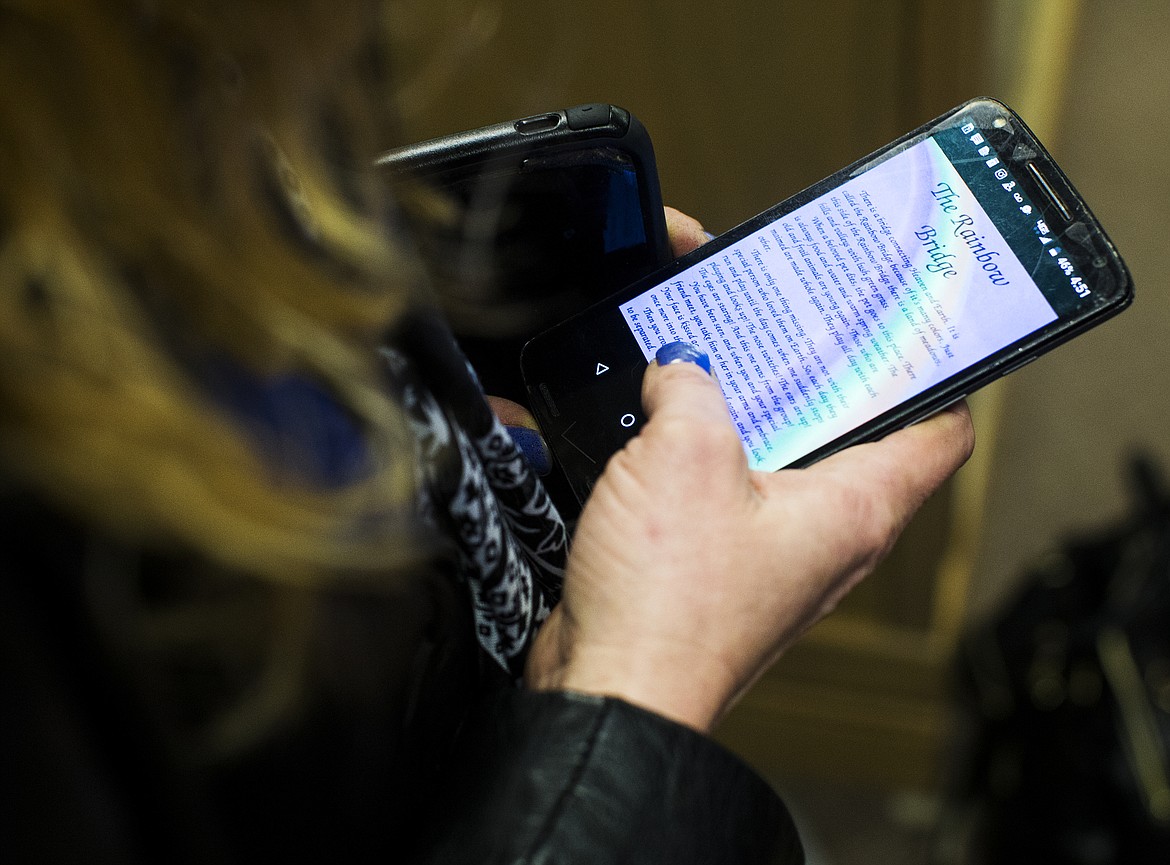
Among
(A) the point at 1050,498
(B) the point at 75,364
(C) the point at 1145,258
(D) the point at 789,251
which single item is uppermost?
(B) the point at 75,364

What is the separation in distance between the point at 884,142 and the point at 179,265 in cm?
55

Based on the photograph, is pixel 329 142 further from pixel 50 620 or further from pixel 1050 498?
pixel 1050 498

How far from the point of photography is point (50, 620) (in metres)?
0.23

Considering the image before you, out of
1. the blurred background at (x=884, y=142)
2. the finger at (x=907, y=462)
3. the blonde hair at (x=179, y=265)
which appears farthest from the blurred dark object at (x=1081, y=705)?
the blonde hair at (x=179, y=265)

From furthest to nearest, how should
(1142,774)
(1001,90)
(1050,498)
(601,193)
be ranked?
1. (1050,498)
2. (1001,90)
3. (1142,774)
4. (601,193)

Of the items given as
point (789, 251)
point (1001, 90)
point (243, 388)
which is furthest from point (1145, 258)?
point (243, 388)

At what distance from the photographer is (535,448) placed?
480 mm

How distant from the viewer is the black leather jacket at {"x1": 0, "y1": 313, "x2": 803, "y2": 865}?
0.23 m

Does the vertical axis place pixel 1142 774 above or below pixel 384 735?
below

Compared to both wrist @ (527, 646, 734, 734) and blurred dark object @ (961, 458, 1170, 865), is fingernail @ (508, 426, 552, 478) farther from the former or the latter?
blurred dark object @ (961, 458, 1170, 865)

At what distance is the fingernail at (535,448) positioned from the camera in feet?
1.56

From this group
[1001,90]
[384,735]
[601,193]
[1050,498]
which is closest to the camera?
[384,735]

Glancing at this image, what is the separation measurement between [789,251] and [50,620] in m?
0.34

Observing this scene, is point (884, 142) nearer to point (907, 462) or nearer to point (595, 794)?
point (907, 462)
